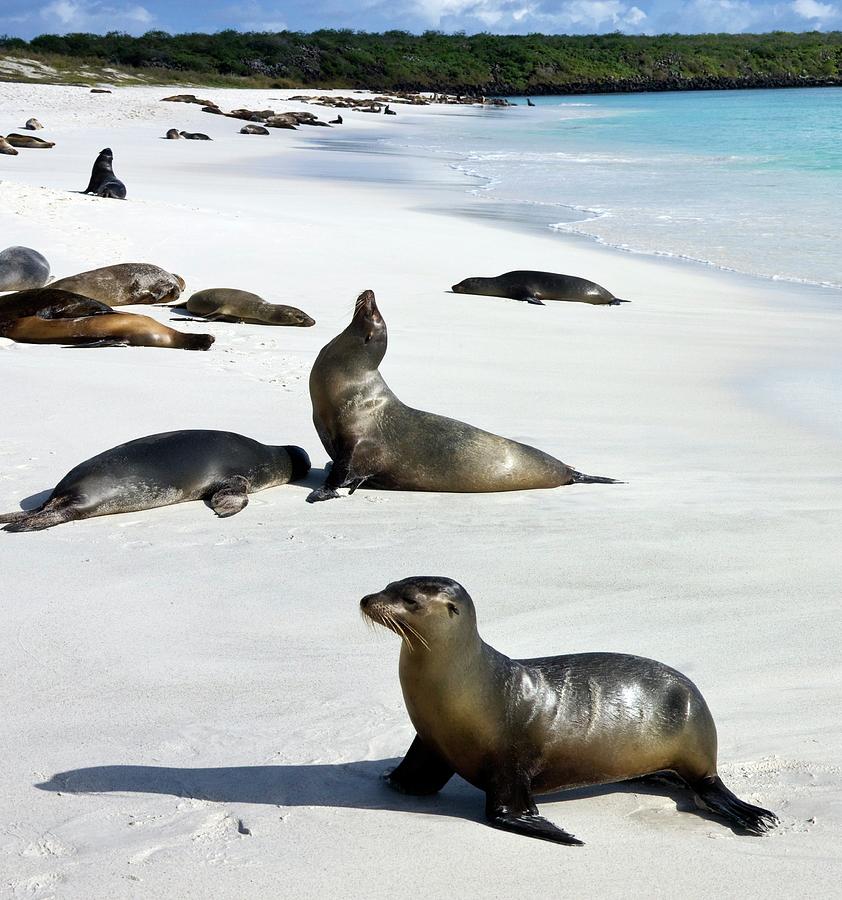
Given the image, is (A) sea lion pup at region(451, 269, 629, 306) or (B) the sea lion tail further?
(A) sea lion pup at region(451, 269, 629, 306)

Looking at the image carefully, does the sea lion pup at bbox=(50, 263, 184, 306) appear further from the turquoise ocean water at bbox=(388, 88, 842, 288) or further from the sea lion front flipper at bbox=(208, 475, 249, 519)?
the turquoise ocean water at bbox=(388, 88, 842, 288)

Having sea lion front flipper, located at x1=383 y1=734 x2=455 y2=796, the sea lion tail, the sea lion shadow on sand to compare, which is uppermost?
sea lion front flipper, located at x1=383 y1=734 x2=455 y2=796

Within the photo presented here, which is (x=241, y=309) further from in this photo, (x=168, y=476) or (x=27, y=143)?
(x=27, y=143)

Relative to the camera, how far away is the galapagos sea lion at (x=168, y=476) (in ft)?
15.3

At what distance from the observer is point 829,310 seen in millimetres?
9984

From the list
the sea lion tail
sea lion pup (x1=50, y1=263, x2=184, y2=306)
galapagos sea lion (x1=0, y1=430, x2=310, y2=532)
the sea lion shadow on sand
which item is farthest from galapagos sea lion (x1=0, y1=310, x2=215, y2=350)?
the sea lion shadow on sand

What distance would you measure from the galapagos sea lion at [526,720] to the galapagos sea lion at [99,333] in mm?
5197

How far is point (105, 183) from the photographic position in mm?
14328

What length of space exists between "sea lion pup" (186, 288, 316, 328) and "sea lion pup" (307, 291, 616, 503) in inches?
119

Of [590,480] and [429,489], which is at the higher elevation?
[590,480]

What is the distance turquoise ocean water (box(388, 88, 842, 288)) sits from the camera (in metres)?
13.7

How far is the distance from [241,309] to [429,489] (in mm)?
3631

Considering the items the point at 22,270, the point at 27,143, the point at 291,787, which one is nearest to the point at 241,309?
the point at 22,270

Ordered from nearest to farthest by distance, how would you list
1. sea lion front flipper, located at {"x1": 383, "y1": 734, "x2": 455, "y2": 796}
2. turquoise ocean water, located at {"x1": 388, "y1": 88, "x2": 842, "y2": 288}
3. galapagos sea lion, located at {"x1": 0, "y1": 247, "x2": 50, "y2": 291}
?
sea lion front flipper, located at {"x1": 383, "y1": 734, "x2": 455, "y2": 796}, galapagos sea lion, located at {"x1": 0, "y1": 247, "x2": 50, "y2": 291}, turquoise ocean water, located at {"x1": 388, "y1": 88, "x2": 842, "y2": 288}
